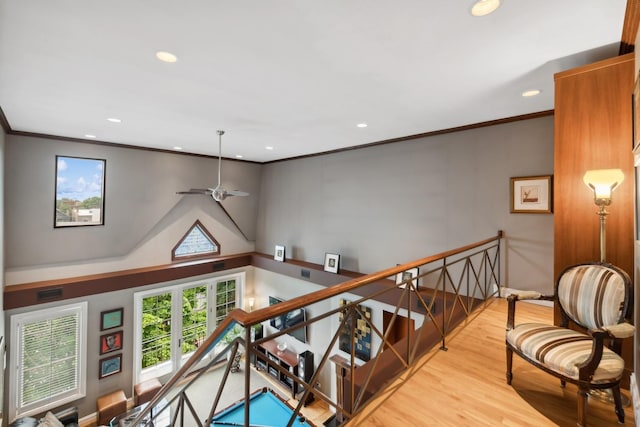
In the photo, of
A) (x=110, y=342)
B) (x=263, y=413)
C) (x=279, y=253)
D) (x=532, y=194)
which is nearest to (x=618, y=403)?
(x=532, y=194)

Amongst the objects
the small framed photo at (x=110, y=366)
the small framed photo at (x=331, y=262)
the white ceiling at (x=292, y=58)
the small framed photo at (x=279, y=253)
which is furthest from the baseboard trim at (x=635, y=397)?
the small framed photo at (x=110, y=366)

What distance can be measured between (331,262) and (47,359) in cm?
554

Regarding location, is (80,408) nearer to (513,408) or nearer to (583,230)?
(513,408)

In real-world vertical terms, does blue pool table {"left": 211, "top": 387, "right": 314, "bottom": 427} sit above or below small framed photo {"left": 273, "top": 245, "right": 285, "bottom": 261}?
below

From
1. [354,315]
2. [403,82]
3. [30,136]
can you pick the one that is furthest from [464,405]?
[30,136]

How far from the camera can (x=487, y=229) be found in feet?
13.6

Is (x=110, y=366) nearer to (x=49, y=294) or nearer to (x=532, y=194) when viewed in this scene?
(x=49, y=294)

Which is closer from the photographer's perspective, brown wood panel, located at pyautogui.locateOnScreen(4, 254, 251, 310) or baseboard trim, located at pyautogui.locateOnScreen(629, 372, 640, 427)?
baseboard trim, located at pyautogui.locateOnScreen(629, 372, 640, 427)

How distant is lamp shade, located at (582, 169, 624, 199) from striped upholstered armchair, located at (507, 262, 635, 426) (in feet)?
1.68

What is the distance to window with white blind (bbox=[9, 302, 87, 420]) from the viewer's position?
4953mm

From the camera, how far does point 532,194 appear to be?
12.2ft

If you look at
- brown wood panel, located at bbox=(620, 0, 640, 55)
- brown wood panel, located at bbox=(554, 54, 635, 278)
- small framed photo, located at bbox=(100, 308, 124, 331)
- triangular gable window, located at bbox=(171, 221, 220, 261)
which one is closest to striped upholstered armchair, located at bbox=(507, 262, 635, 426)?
brown wood panel, located at bbox=(554, 54, 635, 278)

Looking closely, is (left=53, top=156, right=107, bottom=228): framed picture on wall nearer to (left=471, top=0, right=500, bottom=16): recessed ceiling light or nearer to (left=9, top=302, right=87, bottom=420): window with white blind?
(left=9, top=302, right=87, bottom=420): window with white blind

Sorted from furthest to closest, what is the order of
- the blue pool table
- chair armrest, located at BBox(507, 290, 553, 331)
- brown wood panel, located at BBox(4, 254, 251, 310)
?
brown wood panel, located at BBox(4, 254, 251, 310)
the blue pool table
chair armrest, located at BBox(507, 290, 553, 331)
